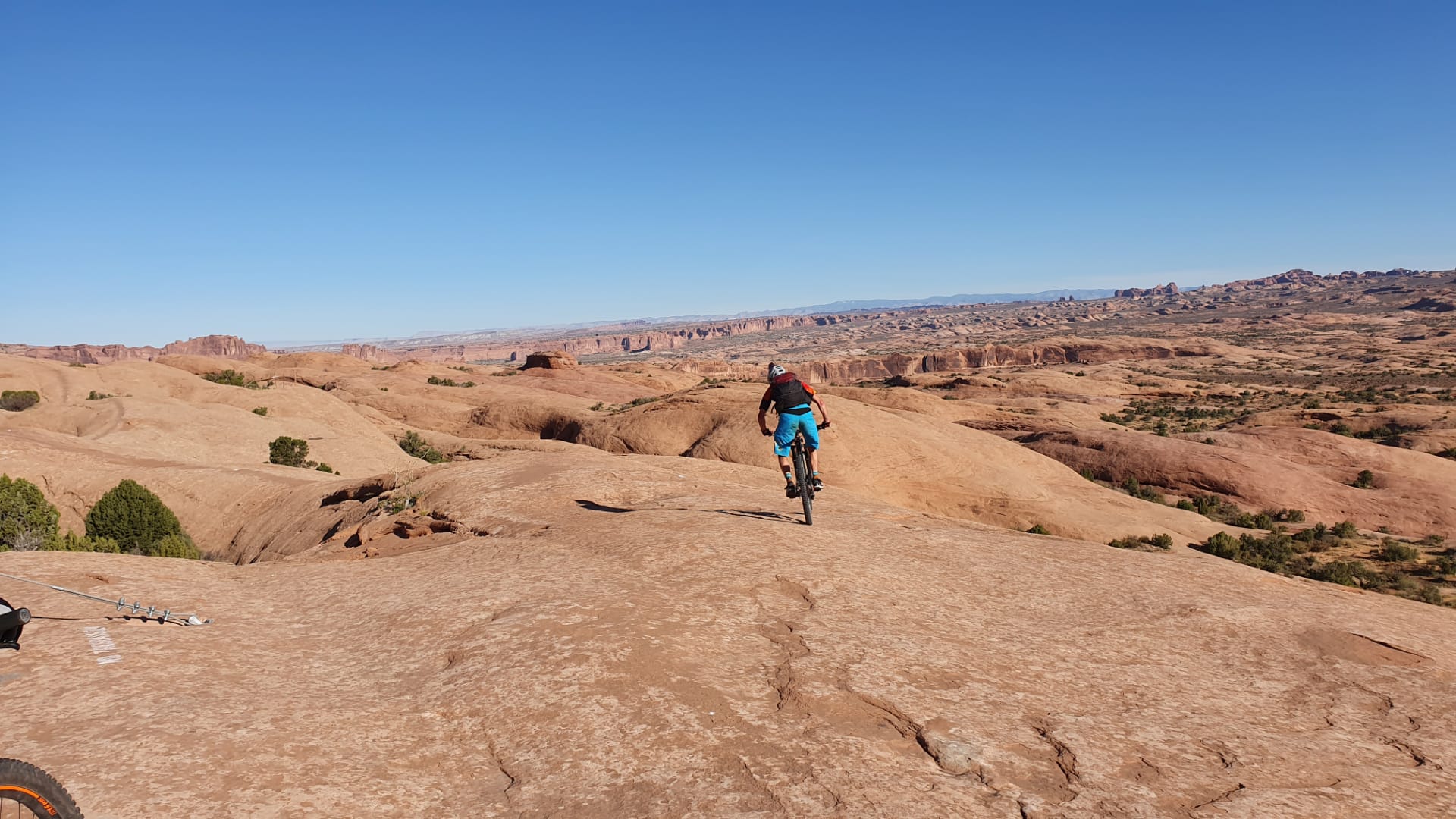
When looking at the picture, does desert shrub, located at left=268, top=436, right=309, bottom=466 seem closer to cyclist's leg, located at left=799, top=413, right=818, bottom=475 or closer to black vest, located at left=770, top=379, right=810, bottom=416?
black vest, located at left=770, top=379, right=810, bottom=416

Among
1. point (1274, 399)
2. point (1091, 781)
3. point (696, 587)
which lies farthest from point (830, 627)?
point (1274, 399)

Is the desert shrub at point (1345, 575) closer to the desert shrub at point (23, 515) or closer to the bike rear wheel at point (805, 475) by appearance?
the bike rear wheel at point (805, 475)

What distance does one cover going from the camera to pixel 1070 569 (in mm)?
9914

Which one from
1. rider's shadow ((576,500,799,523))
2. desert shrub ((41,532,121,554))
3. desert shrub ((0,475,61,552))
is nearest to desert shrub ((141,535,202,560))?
desert shrub ((41,532,121,554))

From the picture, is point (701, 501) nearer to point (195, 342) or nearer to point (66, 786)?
point (66, 786)

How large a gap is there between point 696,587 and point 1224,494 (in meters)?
30.3

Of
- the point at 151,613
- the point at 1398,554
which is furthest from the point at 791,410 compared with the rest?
the point at 1398,554

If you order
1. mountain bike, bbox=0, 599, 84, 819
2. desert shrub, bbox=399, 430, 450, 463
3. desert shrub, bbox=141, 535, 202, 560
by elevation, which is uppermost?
mountain bike, bbox=0, 599, 84, 819

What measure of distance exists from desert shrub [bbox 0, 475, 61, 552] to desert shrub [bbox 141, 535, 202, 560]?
74.6 inches

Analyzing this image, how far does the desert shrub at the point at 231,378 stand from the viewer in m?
56.6

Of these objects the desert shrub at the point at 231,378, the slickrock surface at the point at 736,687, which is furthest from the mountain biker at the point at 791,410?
the desert shrub at the point at 231,378

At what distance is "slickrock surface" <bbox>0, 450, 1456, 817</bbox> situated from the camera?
454 cm

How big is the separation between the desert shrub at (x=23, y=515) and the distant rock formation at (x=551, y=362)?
51.9m

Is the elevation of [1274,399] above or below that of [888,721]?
below
